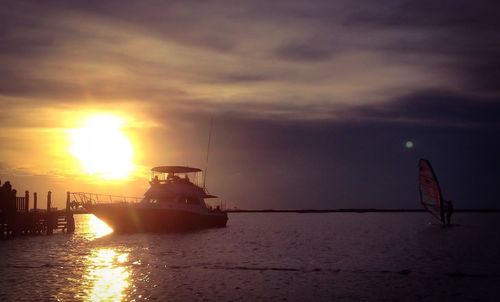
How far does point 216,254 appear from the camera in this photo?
46.0 m

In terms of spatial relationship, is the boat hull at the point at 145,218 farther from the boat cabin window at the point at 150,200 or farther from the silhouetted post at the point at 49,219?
the silhouetted post at the point at 49,219

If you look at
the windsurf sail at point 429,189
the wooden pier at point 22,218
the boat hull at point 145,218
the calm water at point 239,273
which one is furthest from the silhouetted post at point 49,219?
the windsurf sail at point 429,189

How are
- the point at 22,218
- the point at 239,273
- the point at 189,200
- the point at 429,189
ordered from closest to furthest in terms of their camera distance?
the point at 239,273, the point at 22,218, the point at 189,200, the point at 429,189

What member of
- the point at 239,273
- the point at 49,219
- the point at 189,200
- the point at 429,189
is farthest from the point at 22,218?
the point at 429,189

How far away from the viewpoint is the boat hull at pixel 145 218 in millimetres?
62344

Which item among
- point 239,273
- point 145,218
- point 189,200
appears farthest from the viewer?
point 189,200

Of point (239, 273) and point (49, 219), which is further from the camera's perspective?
point (49, 219)

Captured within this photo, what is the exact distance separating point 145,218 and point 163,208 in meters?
2.35

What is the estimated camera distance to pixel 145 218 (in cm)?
6241

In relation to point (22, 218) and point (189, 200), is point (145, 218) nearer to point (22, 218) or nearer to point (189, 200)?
point (189, 200)

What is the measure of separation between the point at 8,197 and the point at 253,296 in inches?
1489

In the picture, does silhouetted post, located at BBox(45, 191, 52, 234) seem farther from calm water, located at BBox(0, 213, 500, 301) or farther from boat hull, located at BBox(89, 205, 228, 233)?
calm water, located at BBox(0, 213, 500, 301)

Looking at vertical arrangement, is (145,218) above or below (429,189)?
below

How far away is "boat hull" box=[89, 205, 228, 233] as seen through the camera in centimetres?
6234
